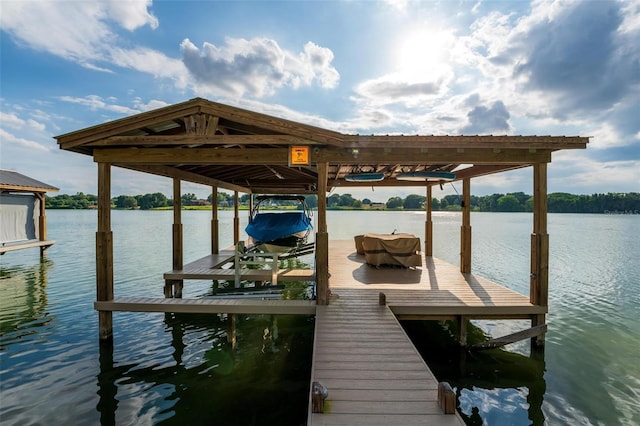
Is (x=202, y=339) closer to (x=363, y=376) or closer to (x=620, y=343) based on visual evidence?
(x=363, y=376)

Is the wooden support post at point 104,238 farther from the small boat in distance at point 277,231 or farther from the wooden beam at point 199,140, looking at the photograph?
the small boat in distance at point 277,231

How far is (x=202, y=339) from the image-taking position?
7848 mm

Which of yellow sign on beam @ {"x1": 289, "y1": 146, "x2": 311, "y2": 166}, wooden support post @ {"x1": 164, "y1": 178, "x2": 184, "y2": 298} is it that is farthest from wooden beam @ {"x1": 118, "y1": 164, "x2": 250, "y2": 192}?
yellow sign on beam @ {"x1": 289, "y1": 146, "x2": 311, "y2": 166}

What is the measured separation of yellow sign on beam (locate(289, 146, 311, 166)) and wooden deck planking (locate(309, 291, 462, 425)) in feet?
9.85

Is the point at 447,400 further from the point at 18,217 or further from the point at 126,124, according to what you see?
the point at 18,217

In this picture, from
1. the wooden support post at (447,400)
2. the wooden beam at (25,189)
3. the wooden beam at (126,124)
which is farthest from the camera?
the wooden beam at (25,189)

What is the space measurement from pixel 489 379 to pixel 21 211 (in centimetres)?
2299

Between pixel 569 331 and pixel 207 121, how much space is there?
1027cm

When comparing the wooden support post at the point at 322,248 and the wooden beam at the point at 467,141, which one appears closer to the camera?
the wooden beam at the point at 467,141

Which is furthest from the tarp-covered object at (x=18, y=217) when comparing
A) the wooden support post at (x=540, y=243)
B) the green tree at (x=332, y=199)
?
the wooden support post at (x=540, y=243)

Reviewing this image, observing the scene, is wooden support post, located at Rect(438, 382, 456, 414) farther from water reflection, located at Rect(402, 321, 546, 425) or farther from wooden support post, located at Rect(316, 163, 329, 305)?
wooden support post, located at Rect(316, 163, 329, 305)

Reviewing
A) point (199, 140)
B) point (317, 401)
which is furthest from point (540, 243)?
point (199, 140)

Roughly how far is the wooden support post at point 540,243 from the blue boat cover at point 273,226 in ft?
22.1

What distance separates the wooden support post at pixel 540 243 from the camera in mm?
6684
